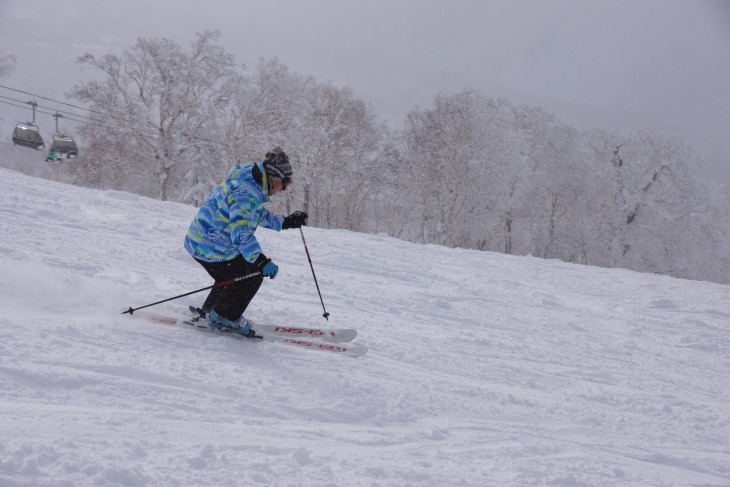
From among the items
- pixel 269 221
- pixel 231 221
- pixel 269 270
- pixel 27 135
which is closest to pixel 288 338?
pixel 269 270

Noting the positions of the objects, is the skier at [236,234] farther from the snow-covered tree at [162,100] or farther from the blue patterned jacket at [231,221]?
the snow-covered tree at [162,100]

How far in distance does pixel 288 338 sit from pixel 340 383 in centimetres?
99

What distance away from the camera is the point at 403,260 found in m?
8.84

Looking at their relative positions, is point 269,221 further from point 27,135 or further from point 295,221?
point 27,135

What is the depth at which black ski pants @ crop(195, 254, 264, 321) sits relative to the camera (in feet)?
A: 13.5

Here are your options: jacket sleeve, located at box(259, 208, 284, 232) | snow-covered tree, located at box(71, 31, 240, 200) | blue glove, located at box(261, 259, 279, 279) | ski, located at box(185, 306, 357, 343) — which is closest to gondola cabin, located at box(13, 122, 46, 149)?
Answer: snow-covered tree, located at box(71, 31, 240, 200)

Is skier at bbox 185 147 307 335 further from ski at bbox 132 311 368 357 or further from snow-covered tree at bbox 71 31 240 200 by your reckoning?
snow-covered tree at bbox 71 31 240 200

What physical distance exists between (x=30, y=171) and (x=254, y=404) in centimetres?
5516

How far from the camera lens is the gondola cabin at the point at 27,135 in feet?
70.9

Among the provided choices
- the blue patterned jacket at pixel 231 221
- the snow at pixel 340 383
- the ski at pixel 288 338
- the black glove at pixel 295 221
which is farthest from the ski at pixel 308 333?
the black glove at pixel 295 221

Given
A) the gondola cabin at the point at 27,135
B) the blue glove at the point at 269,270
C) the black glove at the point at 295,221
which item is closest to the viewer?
the blue glove at the point at 269,270

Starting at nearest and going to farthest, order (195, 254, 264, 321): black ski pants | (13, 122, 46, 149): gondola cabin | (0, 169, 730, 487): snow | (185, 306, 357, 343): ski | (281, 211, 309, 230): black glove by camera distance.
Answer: (0, 169, 730, 487): snow
(195, 254, 264, 321): black ski pants
(185, 306, 357, 343): ski
(281, 211, 309, 230): black glove
(13, 122, 46, 149): gondola cabin

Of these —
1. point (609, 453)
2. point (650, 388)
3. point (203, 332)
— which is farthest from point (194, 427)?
point (650, 388)

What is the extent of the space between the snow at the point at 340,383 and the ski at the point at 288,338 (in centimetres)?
11
